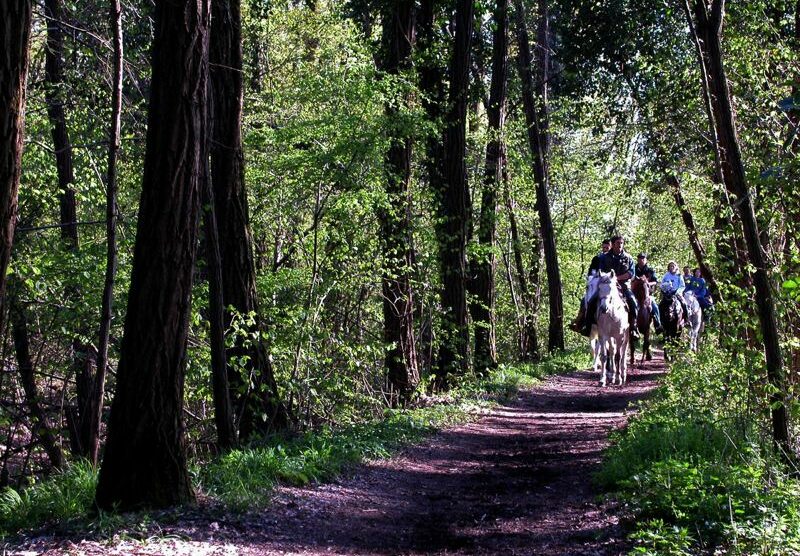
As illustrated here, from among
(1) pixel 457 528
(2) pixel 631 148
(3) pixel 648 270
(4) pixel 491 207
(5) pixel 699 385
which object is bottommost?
(1) pixel 457 528

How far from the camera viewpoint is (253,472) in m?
8.29

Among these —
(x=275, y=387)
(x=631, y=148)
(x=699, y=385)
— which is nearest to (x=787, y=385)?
(x=699, y=385)

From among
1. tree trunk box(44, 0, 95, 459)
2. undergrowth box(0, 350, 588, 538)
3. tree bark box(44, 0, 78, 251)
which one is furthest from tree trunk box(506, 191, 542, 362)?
undergrowth box(0, 350, 588, 538)

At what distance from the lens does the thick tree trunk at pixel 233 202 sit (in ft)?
36.0

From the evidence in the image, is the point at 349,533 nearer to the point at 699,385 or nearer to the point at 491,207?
the point at 699,385

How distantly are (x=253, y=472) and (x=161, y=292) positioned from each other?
233 cm

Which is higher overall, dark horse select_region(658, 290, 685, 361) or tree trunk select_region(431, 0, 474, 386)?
tree trunk select_region(431, 0, 474, 386)

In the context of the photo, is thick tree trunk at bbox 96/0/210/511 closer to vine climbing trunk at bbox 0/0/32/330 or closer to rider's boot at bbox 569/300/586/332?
vine climbing trunk at bbox 0/0/32/330

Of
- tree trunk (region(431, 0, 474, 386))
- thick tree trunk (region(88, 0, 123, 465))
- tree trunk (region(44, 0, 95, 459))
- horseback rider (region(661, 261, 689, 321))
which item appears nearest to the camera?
thick tree trunk (region(88, 0, 123, 465))

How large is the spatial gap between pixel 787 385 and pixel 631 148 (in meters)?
15.0

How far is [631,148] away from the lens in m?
22.5

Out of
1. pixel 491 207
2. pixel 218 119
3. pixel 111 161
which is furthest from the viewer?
pixel 491 207

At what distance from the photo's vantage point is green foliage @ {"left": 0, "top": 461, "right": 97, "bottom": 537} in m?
6.79

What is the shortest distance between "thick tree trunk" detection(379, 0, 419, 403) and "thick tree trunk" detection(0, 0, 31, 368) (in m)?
10.3
